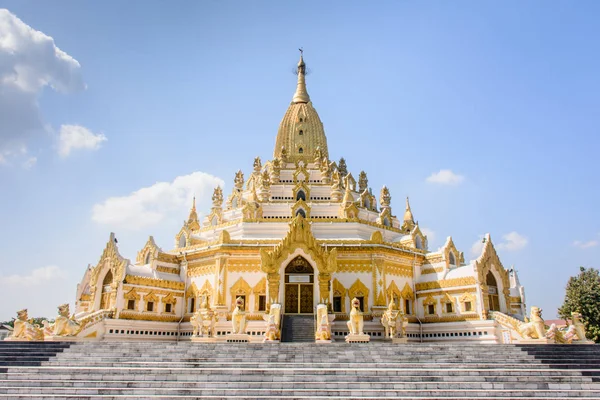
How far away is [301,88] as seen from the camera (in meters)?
48.9

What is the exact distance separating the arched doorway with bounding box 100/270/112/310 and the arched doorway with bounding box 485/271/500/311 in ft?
81.1

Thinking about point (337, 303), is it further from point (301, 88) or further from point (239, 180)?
point (301, 88)

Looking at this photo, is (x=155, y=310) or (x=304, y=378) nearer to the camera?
(x=304, y=378)

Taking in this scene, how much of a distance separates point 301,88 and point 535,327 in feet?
108

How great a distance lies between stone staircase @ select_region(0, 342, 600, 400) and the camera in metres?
13.4

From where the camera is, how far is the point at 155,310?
31.9 m

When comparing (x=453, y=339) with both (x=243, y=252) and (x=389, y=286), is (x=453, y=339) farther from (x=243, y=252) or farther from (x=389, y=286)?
(x=243, y=252)

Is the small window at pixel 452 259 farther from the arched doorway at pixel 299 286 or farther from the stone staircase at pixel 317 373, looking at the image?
the stone staircase at pixel 317 373

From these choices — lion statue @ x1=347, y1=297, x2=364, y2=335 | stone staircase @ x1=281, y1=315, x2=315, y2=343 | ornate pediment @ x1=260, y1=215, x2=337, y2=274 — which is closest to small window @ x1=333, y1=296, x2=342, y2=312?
ornate pediment @ x1=260, y1=215, x2=337, y2=274

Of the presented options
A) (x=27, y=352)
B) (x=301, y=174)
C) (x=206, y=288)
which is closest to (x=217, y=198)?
(x=301, y=174)

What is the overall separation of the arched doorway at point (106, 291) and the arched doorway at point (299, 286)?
1188 cm

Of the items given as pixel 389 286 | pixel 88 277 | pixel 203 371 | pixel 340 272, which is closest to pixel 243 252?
pixel 340 272

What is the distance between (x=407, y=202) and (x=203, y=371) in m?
32.9

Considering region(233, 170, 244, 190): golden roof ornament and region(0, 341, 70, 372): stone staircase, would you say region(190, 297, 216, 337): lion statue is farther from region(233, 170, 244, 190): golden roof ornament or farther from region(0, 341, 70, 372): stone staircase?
region(233, 170, 244, 190): golden roof ornament
